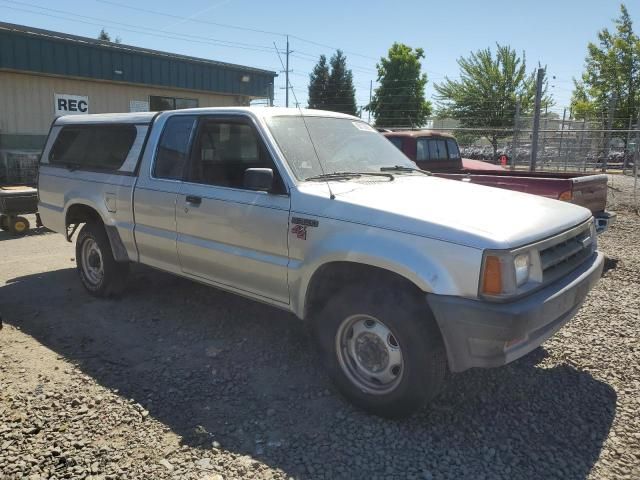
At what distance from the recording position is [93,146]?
5.30m

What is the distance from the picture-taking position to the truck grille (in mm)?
3029

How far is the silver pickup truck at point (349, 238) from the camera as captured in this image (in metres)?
2.78

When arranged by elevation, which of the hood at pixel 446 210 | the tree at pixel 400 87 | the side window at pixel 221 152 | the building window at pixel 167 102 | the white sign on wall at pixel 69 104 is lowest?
the hood at pixel 446 210

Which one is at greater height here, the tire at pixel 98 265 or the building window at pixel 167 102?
the building window at pixel 167 102

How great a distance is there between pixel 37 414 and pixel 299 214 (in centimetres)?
204

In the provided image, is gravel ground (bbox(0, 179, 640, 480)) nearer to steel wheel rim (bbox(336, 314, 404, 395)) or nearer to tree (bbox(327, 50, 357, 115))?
steel wheel rim (bbox(336, 314, 404, 395))

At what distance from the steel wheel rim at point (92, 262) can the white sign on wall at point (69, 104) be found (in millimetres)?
10735

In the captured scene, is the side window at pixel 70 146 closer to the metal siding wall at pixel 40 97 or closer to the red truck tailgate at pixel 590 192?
the red truck tailgate at pixel 590 192

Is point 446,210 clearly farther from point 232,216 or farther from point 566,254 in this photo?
point 232,216

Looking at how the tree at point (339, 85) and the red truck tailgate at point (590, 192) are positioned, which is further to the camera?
the tree at point (339, 85)

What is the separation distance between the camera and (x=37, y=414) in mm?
3199

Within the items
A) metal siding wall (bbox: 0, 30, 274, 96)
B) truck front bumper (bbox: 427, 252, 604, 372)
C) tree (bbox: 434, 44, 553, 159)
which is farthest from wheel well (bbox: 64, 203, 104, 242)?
tree (bbox: 434, 44, 553, 159)

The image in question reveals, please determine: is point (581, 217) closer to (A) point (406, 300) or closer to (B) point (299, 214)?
(A) point (406, 300)

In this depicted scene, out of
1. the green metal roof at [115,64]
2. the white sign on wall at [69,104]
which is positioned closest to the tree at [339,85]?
the green metal roof at [115,64]
